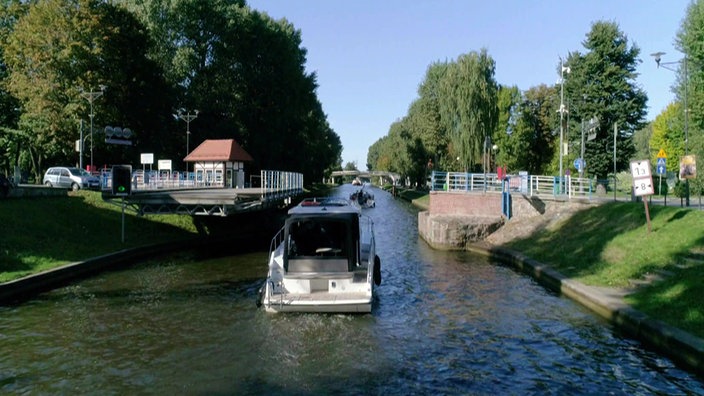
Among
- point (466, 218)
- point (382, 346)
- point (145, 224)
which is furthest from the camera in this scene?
point (466, 218)

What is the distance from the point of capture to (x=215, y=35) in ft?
193

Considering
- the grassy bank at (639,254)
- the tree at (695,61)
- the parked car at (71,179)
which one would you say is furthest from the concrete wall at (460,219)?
the parked car at (71,179)

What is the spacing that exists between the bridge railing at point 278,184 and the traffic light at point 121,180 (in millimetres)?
7471

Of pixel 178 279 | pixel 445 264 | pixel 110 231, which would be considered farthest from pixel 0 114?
pixel 445 264

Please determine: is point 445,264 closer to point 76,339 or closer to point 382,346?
point 382,346

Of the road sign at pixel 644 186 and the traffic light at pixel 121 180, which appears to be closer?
the road sign at pixel 644 186

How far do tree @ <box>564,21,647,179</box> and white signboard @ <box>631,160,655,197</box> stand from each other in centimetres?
2930

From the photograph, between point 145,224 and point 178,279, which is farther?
point 145,224

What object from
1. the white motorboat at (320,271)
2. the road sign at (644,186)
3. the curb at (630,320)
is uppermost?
the road sign at (644,186)

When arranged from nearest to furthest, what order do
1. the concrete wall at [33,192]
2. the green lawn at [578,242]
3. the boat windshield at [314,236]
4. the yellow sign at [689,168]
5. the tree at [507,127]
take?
the green lawn at [578,242], the boat windshield at [314,236], the yellow sign at [689,168], the concrete wall at [33,192], the tree at [507,127]

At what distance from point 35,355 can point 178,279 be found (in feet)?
28.3

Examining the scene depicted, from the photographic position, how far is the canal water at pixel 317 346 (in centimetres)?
991

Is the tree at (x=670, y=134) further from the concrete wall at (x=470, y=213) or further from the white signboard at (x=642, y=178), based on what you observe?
the white signboard at (x=642, y=178)

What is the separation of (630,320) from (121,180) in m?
21.5
